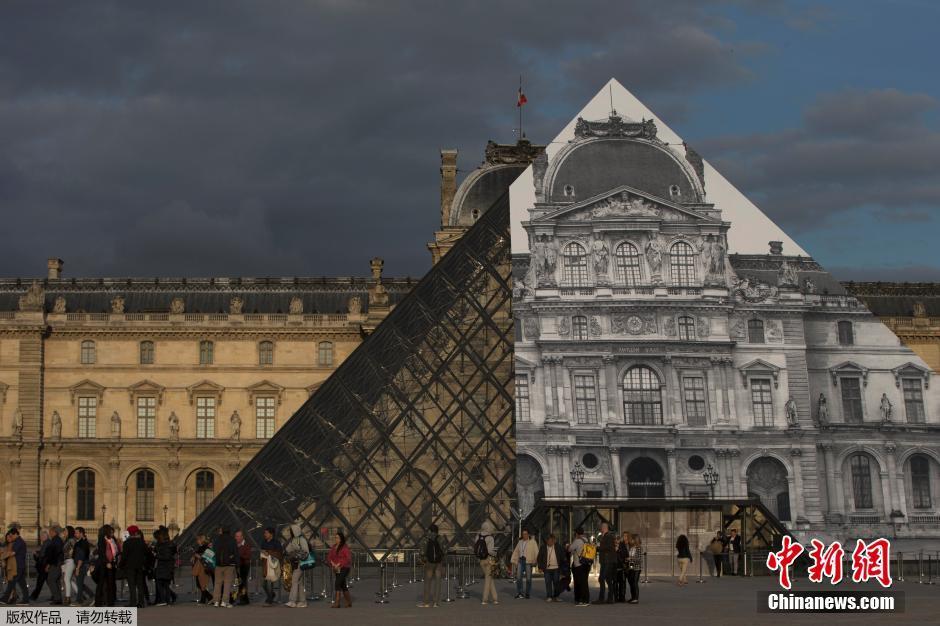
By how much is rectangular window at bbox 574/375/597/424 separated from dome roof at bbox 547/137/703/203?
3188 millimetres

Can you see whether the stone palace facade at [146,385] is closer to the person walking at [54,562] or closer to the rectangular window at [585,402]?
the rectangular window at [585,402]

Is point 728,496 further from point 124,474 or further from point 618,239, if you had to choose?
point 124,474

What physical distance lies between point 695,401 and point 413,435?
4586 mm

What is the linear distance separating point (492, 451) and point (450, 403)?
1129 millimetres

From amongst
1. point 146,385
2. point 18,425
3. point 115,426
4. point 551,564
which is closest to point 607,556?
point 551,564

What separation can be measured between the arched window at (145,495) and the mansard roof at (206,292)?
22.4 feet

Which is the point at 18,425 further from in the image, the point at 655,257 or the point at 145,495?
the point at 655,257

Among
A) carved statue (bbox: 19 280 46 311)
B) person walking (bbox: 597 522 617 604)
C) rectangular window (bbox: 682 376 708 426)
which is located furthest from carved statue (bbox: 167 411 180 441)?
person walking (bbox: 597 522 617 604)

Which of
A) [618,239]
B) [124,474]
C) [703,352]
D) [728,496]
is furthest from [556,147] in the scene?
[124,474]

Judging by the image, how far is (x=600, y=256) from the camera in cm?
2550

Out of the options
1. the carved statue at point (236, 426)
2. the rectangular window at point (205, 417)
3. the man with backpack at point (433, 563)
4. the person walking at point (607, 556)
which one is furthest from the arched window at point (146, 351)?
the person walking at point (607, 556)

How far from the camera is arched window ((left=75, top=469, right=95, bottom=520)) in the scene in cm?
6122

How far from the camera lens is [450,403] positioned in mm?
25484

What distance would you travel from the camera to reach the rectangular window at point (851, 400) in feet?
80.6
